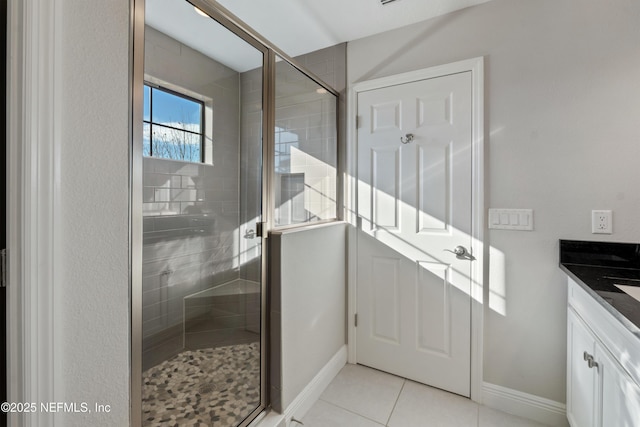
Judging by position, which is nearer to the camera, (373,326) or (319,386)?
(319,386)

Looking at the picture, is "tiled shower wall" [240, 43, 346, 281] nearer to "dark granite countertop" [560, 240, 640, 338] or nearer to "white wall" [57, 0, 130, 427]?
"white wall" [57, 0, 130, 427]

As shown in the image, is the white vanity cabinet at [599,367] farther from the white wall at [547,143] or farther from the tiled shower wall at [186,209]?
the tiled shower wall at [186,209]

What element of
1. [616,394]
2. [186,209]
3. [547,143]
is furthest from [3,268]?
[547,143]

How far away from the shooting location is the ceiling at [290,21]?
1.25 metres

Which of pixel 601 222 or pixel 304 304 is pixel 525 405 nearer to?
pixel 601 222

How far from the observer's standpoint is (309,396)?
5.82ft

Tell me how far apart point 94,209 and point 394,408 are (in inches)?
75.0

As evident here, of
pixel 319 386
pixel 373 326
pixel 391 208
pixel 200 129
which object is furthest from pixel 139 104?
pixel 373 326

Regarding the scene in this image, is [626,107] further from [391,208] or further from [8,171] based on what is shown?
[8,171]

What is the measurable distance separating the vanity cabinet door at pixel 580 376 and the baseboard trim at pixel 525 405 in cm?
17

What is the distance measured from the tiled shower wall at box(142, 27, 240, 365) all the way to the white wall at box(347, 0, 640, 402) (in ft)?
5.03

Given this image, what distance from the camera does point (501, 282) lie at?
1.75 metres

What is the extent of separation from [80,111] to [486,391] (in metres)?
2.46

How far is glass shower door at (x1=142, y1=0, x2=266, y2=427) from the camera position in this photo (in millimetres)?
1155
